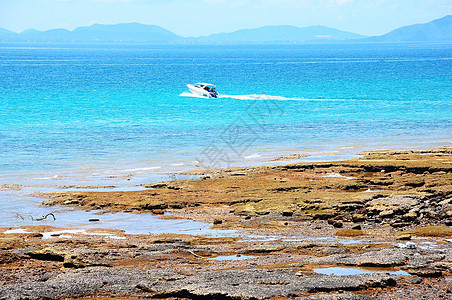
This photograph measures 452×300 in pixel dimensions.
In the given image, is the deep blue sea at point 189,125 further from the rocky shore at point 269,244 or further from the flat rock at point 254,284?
the flat rock at point 254,284

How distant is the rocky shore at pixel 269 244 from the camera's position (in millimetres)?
14133

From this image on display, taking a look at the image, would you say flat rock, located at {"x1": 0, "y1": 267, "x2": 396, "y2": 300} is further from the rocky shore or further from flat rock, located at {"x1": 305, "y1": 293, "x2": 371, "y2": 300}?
flat rock, located at {"x1": 305, "y1": 293, "x2": 371, "y2": 300}

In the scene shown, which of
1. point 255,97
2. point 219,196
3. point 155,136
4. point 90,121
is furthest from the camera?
point 255,97

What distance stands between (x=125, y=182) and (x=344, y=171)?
39.3 feet

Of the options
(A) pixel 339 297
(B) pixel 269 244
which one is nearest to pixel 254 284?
(A) pixel 339 297

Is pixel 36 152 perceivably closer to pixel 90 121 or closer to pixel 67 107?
pixel 90 121

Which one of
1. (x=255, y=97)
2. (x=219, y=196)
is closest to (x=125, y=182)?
(x=219, y=196)

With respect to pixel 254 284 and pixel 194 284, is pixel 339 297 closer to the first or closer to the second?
pixel 254 284

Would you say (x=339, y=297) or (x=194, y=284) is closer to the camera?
(x=339, y=297)

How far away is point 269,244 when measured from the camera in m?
18.8

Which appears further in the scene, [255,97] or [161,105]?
[255,97]

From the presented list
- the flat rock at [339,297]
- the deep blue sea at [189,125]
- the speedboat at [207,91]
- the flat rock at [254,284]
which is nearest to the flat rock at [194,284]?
the flat rock at [254,284]

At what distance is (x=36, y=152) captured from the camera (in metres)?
42.1

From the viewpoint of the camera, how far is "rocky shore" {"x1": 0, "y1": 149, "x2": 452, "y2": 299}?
14133 millimetres
